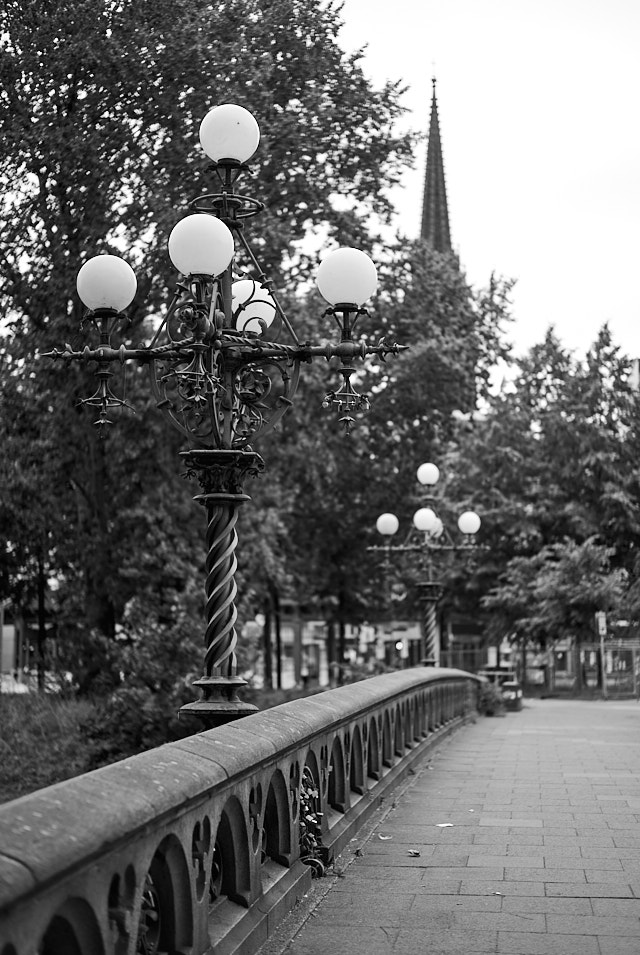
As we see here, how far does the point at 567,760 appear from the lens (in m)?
14.3

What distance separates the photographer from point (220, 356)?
8414 mm

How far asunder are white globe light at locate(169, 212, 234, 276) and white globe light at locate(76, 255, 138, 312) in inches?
29.4

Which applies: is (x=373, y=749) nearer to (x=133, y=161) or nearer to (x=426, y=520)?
(x=426, y=520)

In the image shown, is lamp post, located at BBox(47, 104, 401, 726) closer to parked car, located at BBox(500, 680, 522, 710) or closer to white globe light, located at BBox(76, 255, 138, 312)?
white globe light, located at BBox(76, 255, 138, 312)

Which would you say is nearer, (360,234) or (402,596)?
(360,234)

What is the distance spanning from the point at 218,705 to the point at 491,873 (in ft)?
6.02

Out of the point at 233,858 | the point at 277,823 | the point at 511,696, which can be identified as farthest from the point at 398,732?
the point at 511,696

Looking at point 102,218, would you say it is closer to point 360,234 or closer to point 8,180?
point 8,180

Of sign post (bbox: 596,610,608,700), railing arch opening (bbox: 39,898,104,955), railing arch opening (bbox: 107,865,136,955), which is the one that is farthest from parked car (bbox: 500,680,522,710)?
railing arch opening (bbox: 39,898,104,955)

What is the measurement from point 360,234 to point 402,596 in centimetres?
2751

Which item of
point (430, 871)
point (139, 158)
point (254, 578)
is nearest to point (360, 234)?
point (139, 158)

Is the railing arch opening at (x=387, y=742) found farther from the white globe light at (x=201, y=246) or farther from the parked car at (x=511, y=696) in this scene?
the parked car at (x=511, y=696)

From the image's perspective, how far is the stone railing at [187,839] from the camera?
3195 millimetres

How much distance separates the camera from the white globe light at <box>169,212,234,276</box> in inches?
315
